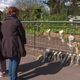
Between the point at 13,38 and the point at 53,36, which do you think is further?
the point at 53,36

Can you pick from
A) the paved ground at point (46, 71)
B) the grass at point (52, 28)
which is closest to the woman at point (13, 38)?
the paved ground at point (46, 71)

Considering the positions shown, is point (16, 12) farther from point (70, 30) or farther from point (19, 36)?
point (70, 30)

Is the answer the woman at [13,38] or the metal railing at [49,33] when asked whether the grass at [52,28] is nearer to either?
the metal railing at [49,33]

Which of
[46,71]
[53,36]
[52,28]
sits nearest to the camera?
[46,71]

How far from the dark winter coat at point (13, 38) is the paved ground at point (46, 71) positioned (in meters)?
1.10

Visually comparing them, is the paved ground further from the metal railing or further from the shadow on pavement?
the metal railing

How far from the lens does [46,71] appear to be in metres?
9.48

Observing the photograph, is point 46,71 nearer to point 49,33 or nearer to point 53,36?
point 53,36

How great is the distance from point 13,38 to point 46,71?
1904 millimetres

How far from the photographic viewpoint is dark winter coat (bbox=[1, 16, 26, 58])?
312 inches

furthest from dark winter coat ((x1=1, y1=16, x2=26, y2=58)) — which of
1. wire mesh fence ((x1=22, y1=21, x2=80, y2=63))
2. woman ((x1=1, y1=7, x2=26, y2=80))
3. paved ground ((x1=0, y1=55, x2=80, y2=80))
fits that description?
wire mesh fence ((x1=22, y1=21, x2=80, y2=63))

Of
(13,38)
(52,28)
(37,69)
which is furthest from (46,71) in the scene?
(52,28)

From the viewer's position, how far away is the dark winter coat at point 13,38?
7.92 meters

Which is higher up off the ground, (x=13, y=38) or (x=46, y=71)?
(x=13, y=38)
